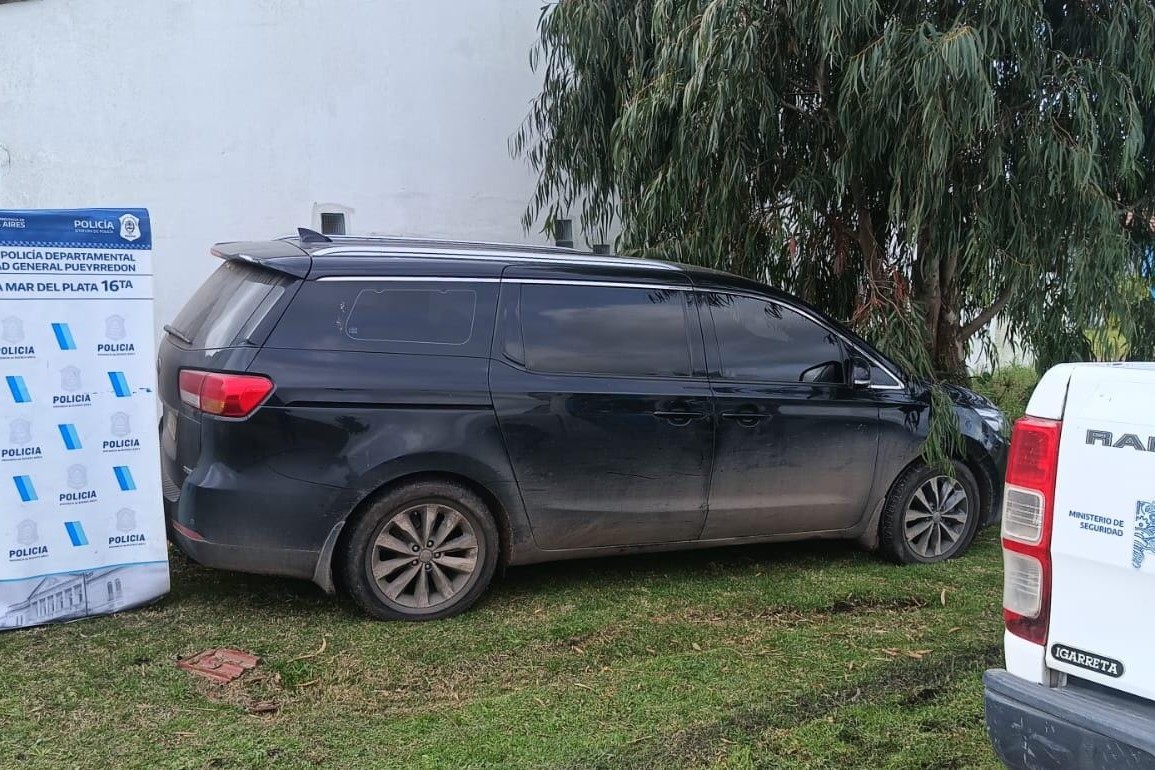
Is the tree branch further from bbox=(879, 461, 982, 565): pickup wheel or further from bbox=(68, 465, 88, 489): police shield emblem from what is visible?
bbox=(68, 465, 88, 489): police shield emblem

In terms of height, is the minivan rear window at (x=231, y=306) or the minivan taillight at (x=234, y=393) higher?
the minivan rear window at (x=231, y=306)

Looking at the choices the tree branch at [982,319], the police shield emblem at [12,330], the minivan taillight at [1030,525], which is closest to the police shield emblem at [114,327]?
the police shield emblem at [12,330]

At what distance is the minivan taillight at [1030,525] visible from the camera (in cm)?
270

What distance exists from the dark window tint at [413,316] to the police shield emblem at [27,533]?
1.69 meters

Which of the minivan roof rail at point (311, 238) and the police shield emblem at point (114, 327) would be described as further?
the minivan roof rail at point (311, 238)

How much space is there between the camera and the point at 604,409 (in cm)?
504

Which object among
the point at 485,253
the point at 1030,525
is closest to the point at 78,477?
the point at 485,253

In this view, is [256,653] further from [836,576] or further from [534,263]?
[836,576]

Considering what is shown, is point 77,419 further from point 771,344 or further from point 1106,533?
point 1106,533

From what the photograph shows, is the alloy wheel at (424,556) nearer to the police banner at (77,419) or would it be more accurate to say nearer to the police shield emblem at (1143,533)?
the police banner at (77,419)

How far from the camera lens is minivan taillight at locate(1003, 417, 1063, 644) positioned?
2699mm

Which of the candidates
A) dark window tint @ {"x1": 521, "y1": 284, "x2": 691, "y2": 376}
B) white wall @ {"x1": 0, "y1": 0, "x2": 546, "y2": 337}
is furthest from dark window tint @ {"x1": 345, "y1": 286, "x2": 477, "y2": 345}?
white wall @ {"x1": 0, "y1": 0, "x2": 546, "y2": 337}

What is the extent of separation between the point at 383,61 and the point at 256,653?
5.00 meters

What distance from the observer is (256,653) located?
447cm
